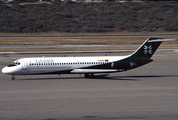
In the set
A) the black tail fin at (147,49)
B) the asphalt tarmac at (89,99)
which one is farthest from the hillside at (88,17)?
the asphalt tarmac at (89,99)

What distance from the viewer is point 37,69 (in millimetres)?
27797

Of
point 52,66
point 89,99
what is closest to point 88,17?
point 52,66

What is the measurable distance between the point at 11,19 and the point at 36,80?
8681 cm

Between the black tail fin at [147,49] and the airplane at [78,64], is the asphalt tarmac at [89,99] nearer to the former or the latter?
the airplane at [78,64]

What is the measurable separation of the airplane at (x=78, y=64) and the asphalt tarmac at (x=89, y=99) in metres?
1.20

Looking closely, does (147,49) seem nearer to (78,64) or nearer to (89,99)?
(78,64)

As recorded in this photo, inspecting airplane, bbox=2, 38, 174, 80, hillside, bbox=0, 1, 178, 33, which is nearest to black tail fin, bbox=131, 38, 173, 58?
airplane, bbox=2, 38, 174, 80

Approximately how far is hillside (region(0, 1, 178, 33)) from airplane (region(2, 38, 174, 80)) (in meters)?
68.7

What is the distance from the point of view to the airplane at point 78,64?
27.7m

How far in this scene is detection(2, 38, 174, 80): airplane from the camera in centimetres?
2772

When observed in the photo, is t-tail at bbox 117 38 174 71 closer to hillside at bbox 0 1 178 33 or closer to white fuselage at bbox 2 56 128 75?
white fuselage at bbox 2 56 128 75

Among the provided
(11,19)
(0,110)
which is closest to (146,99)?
(0,110)

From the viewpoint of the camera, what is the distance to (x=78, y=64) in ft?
92.4

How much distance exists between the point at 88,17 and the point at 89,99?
98266mm
